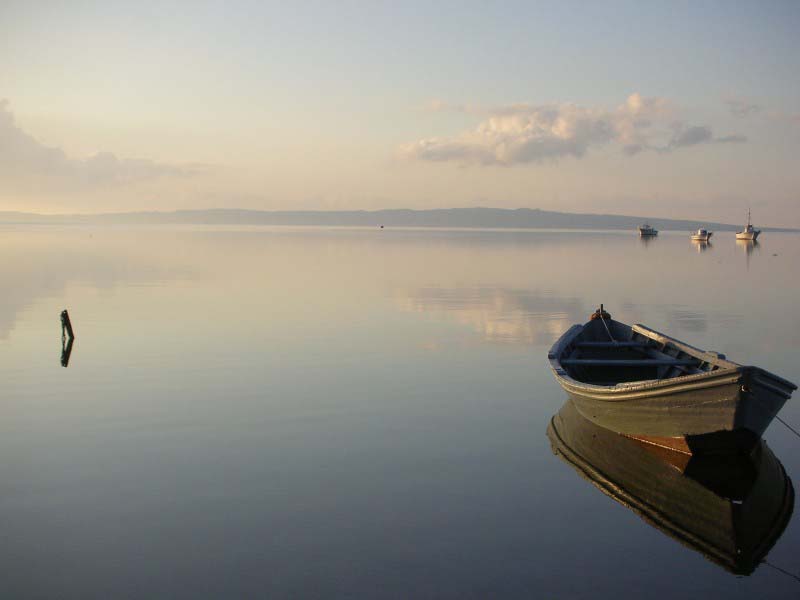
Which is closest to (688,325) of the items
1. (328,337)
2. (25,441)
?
(328,337)

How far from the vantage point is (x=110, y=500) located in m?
11.5

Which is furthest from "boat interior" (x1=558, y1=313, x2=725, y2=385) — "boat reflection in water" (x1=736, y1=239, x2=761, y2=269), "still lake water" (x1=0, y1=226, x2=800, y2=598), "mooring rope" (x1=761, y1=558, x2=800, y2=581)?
"boat reflection in water" (x1=736, y1=239, x2=761, y2=269)

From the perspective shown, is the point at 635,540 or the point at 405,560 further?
the point at 635,540

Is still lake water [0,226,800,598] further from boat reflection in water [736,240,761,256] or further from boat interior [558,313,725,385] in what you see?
boat reflection in water [736,240,761,256]

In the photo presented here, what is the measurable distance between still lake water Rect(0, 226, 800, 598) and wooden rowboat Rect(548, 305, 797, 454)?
1299 millimetres

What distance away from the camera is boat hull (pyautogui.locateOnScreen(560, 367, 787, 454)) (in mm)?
12180

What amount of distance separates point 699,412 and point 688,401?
26 centimetres

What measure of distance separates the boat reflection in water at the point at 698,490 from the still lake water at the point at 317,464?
347 mm

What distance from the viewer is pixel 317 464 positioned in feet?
43.1

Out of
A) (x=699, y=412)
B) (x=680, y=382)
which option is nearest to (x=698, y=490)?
(x=699, y=412)

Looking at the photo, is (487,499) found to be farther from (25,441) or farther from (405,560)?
(25,441)

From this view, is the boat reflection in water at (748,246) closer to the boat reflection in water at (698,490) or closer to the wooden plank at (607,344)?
the wooden plank at (607,344)

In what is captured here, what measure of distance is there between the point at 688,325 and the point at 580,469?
63.5 feet

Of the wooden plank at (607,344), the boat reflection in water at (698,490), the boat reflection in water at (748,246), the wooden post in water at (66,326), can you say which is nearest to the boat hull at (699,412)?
the boat reflection in water at (698,490)
